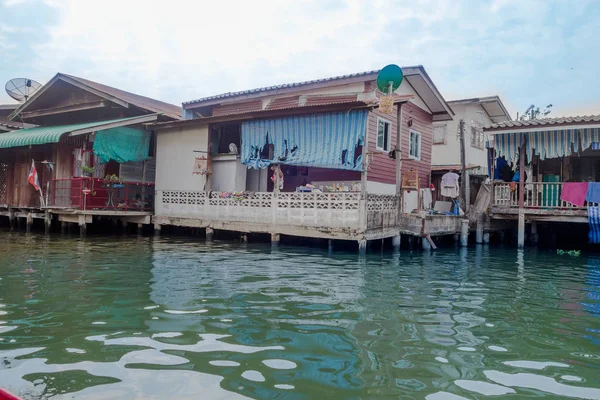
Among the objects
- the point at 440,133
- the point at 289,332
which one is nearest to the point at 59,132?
the point at 289,332

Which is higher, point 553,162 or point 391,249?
point 553,162

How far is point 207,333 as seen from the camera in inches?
208

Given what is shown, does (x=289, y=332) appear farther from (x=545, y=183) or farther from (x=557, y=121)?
(x=545, y=183)

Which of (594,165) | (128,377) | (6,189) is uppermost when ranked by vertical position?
(594,165)

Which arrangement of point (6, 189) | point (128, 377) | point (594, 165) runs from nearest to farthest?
1. point (128, 377)
2. point (594, 165)
3. point (6, 189)

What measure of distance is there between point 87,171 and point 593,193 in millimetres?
17099

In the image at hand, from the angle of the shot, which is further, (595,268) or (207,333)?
(595,268)

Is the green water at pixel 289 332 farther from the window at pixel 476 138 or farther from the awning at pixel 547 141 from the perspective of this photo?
the window at pixel 476 138

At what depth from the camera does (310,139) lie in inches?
584

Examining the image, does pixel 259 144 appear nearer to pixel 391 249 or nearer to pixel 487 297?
pixel 391 249

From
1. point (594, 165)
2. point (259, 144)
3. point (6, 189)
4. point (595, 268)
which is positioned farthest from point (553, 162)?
point (6, 189)

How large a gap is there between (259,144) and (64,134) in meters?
6.96

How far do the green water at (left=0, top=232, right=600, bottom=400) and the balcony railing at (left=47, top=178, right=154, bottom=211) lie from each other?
6.63m

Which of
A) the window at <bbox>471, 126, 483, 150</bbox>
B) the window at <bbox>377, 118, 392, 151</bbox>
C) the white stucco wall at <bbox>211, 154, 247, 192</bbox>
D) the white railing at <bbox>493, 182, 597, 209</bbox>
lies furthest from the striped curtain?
the window at <bbox>471, 126, 483, 150</bbox>
